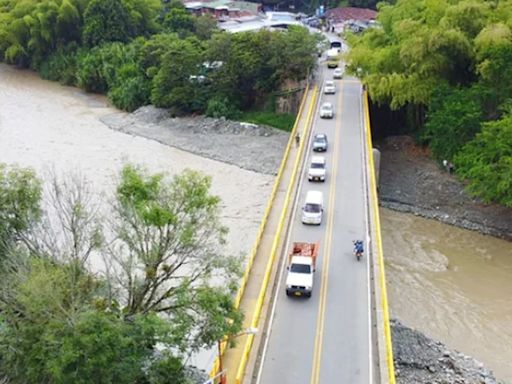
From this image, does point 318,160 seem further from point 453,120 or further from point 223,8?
point 223,8

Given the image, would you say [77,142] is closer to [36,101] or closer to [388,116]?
[36,101]

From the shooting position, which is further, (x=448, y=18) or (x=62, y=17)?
(x=62, y=17)

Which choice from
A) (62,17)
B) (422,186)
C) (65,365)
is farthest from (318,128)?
(62,17)

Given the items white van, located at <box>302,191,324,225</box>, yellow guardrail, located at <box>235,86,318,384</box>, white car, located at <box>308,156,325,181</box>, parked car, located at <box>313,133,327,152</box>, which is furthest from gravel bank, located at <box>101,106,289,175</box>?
white van, located at <box>302,191,324,225</box>

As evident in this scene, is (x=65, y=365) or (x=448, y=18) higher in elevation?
(x=448, y=18)

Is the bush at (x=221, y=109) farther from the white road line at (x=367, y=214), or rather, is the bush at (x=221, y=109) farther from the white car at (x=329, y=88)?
the white road line at (x=367, y=214)

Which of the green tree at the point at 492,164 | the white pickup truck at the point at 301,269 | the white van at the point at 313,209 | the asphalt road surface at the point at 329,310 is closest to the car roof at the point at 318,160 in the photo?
the asphalt road surface at the point at 329,310
